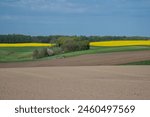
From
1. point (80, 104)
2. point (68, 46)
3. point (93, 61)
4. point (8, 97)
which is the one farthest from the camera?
point (68, 46)

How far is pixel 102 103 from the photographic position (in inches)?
407

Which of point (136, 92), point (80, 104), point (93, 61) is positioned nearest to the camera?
point (80, 104)

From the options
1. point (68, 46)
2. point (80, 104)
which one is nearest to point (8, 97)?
point (80, 104)

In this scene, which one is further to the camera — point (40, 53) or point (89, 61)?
point (40, 53)

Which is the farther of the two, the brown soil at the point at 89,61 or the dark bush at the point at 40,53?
the dark bush at the point at 40,53

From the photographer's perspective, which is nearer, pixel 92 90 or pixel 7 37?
pixel 92 90

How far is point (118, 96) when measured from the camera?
38.9ft

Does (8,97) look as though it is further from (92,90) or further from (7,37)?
(7,37)

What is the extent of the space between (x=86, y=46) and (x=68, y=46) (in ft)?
10.1

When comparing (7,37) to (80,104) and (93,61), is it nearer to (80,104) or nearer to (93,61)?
(93,61)

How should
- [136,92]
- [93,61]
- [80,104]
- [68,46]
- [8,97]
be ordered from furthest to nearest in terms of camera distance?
[68,46]
[93,61]
[136,92]
[8,97]
[80,104]

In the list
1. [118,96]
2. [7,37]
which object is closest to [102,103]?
[118,96]

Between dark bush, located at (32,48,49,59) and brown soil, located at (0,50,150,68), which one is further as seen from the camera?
dark bush, located at (32,48,49,59)

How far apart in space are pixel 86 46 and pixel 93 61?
1970cm
